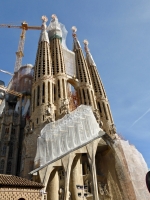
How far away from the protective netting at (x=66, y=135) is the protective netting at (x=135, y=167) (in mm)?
4818

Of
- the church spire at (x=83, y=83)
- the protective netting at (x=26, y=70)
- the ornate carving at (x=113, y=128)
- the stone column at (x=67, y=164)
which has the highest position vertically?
the protective netting at (x=26, y=70)

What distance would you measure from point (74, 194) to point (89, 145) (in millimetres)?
5580

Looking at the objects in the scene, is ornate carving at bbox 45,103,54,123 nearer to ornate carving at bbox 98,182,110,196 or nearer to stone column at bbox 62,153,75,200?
stone column at bbox 62,153,75,200

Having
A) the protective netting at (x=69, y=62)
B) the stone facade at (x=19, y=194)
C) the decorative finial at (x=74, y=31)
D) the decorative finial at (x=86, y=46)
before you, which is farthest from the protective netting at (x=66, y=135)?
the decorative finial at (x=74, y=31)

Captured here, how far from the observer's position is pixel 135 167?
26.1 meters

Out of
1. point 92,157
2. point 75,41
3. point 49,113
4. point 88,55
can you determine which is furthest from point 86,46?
point 92,157

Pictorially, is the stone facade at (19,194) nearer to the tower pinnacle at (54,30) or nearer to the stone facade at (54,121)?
the stone facade at (54,121)

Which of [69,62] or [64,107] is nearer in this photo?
[64,107]

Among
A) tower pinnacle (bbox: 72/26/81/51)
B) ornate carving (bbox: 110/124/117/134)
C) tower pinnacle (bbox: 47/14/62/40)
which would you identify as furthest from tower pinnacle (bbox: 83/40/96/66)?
ornate carving (bbox: 110/124/117/134)

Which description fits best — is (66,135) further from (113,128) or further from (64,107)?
(113,128)

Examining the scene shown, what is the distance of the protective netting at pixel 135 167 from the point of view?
2346 cm

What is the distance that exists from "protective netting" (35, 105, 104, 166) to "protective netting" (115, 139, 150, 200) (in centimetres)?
482

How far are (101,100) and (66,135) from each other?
1468 cm

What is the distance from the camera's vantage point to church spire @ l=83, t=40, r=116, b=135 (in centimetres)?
3325
